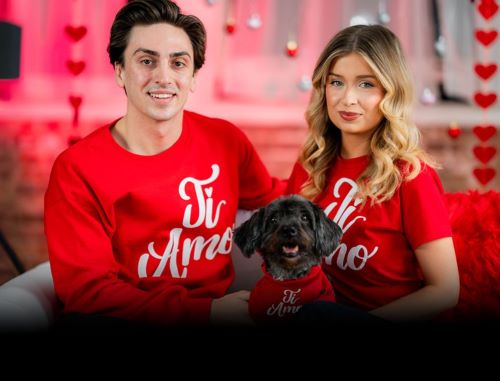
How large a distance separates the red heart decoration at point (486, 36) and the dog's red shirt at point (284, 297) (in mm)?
1971

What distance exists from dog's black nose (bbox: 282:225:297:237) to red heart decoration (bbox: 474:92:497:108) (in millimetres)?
1912

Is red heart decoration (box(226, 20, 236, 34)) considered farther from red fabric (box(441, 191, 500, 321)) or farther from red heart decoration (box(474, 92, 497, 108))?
red fabric (box(441, 191, 500, 321))

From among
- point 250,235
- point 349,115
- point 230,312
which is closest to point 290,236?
point 250,235

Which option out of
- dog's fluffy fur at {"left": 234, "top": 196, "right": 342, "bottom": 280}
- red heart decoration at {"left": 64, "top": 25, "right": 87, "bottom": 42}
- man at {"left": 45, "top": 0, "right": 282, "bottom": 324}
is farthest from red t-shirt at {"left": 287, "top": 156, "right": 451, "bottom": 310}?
red heart decoration at {"left": 64, "top": 25, "right": 87, "bottom": 42}

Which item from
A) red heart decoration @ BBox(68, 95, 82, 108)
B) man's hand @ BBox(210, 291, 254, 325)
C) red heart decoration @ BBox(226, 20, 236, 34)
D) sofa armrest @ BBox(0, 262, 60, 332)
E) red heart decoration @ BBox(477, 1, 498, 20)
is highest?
red heart decoration @ BBox(477, 1, 498, 20)

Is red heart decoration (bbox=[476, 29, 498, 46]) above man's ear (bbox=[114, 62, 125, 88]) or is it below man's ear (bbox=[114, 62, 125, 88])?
above

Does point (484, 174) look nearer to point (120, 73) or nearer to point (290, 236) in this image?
point (290, 236)

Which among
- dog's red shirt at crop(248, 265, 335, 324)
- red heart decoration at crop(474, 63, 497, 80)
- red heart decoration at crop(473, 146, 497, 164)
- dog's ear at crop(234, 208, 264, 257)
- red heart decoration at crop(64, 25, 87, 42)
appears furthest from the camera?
red heart decoration at crop(473, 146, 497, 164)

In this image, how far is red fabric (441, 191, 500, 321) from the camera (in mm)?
1784

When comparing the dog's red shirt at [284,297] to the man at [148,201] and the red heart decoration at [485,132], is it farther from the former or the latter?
the red heart decoration at [485,132]

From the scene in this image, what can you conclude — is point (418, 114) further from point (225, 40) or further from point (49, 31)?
point (49, 31)

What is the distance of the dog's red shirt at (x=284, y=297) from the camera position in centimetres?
148

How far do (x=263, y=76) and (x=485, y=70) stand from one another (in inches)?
42.9

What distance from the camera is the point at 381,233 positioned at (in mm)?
1627
